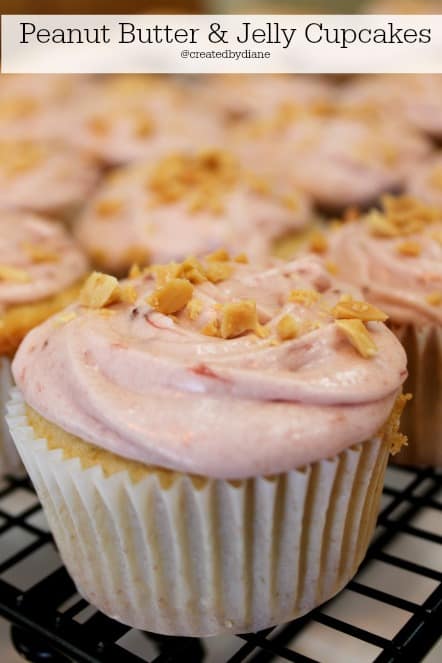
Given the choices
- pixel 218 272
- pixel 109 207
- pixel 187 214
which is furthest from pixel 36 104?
pixel 218 272

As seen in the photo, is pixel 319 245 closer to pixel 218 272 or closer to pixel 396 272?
pixel 396 272

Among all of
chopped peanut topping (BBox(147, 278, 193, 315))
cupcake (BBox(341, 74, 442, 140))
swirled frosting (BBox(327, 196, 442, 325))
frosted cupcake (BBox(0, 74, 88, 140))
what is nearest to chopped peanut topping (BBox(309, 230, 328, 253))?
swirled frosting (BBox(327, 196, 442, 325))

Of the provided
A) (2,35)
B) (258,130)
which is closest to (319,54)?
(2,35)

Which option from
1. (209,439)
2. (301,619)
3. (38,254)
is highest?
(38,254)

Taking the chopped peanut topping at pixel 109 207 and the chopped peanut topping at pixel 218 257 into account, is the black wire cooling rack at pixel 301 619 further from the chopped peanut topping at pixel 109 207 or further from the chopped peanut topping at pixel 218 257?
the chopped peanut topping at pixel 109 207

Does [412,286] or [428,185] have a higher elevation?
[428,185]
